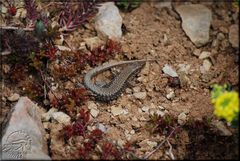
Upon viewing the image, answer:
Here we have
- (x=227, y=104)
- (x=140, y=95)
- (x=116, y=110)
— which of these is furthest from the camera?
(x=140, y=95)

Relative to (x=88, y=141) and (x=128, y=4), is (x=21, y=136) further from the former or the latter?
(x=128, y=4)

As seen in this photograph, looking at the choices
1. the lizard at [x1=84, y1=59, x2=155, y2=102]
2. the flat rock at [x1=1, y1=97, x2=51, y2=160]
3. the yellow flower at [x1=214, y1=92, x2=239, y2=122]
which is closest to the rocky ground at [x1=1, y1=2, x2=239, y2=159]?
the lizard at [x1=84, y1=59, x2=155, y2=102]

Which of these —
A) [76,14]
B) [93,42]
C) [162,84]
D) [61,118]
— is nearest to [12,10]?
[76,14]

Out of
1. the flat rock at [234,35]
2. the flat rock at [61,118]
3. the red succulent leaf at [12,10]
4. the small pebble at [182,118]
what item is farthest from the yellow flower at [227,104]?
the red succulent leaf at [12,10]

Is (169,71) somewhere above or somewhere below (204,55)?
below

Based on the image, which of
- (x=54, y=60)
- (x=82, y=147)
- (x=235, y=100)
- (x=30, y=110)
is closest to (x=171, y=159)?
(x=82, y=147)

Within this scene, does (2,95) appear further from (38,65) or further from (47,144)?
(47,144)

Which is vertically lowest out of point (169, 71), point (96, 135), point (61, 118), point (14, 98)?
point (14, 98)
